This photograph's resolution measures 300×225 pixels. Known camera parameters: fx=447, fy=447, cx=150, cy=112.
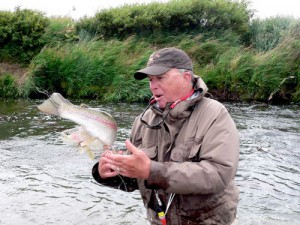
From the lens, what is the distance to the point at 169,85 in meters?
3.54

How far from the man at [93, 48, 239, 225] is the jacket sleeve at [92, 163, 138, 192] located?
13 millimetres

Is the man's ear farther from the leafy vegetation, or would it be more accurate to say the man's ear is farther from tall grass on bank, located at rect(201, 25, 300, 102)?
tall grass on bank, located at rect(201, 25, 300, 102)

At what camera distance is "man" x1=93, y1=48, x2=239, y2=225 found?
9.86 feet

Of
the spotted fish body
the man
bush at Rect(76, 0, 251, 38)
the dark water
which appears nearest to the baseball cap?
the man

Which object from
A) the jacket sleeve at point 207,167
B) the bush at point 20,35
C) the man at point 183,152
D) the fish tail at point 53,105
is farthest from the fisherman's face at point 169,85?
the bush at point 20,35

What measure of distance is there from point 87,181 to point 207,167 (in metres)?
4.64

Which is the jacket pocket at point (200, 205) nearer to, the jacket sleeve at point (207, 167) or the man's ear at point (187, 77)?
the jacket sleeve at point (207, 167)

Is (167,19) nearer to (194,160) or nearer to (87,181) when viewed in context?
(87,181)

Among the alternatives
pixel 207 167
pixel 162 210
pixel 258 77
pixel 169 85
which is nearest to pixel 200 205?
pixel 162 210

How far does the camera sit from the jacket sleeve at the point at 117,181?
3.81m

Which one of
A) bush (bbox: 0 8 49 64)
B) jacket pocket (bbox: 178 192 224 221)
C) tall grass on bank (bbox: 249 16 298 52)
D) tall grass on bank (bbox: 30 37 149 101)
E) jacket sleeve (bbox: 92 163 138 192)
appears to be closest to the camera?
jacket pocket (bbox: 178 192 224 221)

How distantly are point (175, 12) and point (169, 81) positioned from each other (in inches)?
682

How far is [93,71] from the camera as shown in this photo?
54.4ft

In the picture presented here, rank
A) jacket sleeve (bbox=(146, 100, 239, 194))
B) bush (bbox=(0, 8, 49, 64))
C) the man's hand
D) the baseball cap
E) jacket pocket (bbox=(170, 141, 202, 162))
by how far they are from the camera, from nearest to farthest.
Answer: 1. the man's hand
2. jacket sleeve (bbox=(146, 100, 239, 194))
3. jacket pocket (bbox=(170, 141, 202, 162))
4. the baseball cap
5. bush (bbox=(0, 8, 49, 64))
